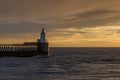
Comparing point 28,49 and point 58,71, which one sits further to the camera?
point 28,49

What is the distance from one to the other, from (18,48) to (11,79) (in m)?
68.6

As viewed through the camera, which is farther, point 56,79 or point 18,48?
point 18,48

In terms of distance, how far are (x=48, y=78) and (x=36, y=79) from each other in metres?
2.04

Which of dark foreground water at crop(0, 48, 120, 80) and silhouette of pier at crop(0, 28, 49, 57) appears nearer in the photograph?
dark foreground water at crop(0, 48, 120, 80)

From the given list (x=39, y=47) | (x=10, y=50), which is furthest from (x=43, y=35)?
(x=10, y=50)

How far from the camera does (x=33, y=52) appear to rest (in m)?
113

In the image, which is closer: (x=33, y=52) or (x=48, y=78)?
(x=48, y=78)

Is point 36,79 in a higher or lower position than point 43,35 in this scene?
lower

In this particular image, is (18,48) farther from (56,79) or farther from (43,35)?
(56,79)

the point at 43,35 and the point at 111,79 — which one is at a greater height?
the point at 43,35

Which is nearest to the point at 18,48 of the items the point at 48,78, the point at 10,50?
the point at 10,50

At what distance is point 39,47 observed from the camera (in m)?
112

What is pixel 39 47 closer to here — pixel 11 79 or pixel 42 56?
pixel 42 56

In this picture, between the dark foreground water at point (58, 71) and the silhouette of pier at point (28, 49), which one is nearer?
the dark foreground water at point (58, 71)
